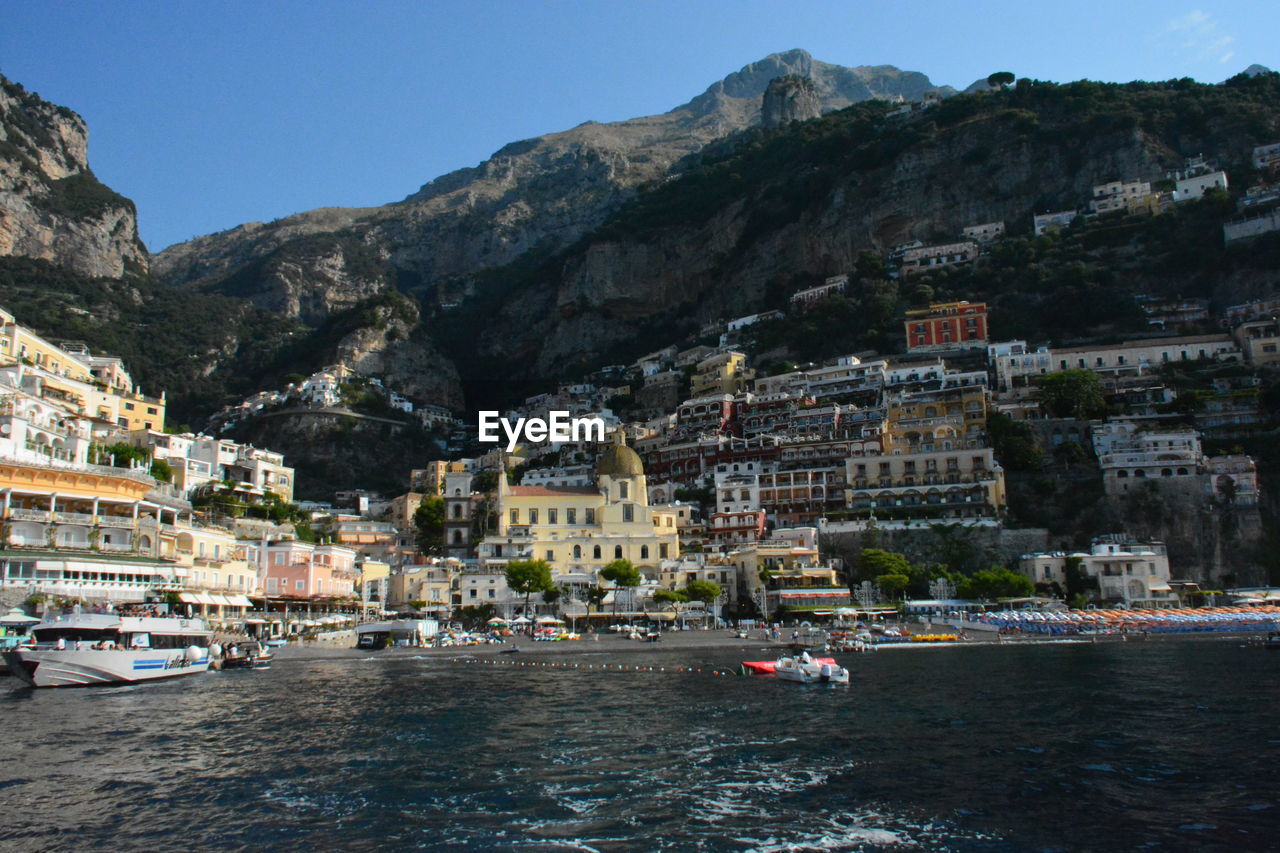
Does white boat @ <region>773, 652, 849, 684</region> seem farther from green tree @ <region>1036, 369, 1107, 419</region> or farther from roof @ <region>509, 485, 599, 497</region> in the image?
green tree @ <region>1036, 369, 1107, 419</region>

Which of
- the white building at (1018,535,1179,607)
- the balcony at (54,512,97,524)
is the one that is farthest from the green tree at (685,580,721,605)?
the balcony at (54,512,97,524)

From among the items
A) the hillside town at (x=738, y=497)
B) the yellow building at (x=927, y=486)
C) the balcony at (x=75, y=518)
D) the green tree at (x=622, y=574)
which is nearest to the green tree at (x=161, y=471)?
the hillside town at (x=738, y=497)

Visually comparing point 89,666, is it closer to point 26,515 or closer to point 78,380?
point 26,515

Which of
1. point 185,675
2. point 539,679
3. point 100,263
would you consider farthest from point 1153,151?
point 100,263

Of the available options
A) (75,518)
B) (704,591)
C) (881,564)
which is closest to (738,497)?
(881,564)

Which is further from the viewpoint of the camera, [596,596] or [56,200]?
[56,200]

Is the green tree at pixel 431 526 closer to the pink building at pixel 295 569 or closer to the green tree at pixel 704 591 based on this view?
the pink building at pixel 295 569
